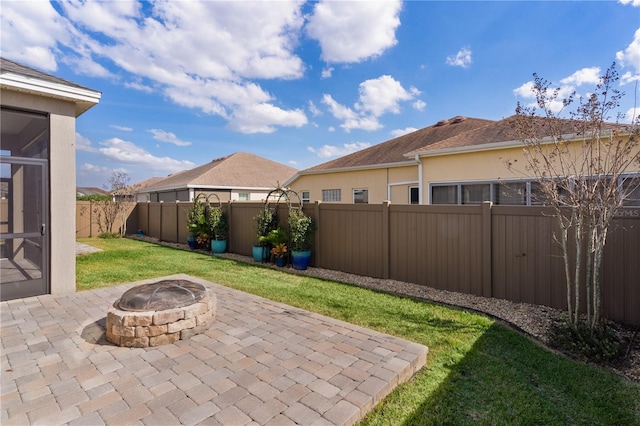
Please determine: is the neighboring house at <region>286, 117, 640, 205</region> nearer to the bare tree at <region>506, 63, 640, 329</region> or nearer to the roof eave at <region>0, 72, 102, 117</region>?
the bare tree at <region>506, 63, 640, 329</region>

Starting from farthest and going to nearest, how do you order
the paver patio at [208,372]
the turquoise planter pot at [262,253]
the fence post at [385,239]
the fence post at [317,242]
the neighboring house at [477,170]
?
the turquoise planter pot at [262,253], the neighboring house at [477,170], the fence post at [317,242], the fence post at [385,239], the paver patio at [208,372]

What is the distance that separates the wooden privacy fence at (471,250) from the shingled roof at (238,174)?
13238mm

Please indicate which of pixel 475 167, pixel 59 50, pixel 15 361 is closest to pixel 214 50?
pixel 59 50

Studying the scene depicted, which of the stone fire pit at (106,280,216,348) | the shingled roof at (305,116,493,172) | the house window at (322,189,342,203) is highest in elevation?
the shingled roof at (305,116,493,172)

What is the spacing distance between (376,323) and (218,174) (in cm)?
1908

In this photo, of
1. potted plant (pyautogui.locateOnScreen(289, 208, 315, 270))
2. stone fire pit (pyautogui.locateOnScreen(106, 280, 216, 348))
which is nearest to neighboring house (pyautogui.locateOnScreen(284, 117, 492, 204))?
potted plant (pyautogui.locateOnScreen(289, 208, 315, 270))

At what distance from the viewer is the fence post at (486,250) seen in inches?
215

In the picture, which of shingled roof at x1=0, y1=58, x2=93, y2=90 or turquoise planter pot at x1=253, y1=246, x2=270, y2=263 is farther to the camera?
turquoise planter pot at x1=253, y1=246, x2=270, y2=263

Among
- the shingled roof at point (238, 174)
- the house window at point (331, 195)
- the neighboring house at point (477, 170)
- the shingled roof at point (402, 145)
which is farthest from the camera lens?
the shingled roof at point (238, 174)

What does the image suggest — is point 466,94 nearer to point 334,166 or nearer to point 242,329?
point 334,166

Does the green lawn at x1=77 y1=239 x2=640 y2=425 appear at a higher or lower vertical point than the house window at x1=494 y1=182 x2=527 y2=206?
lower

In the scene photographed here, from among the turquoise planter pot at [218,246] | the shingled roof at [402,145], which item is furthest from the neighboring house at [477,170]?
the turquoise planter pot at [218,246]

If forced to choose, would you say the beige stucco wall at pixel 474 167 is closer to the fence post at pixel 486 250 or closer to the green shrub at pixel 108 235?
the fence post at pixel 486 250

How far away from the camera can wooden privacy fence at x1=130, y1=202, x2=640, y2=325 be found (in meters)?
4.36
